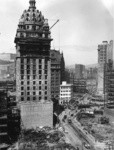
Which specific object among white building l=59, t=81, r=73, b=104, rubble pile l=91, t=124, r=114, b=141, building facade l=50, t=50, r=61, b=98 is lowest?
rubble pile l=91, t=124, r=114, b=141

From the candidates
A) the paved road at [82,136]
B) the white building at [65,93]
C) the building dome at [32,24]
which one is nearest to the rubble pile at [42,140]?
the paved road at [82,136]

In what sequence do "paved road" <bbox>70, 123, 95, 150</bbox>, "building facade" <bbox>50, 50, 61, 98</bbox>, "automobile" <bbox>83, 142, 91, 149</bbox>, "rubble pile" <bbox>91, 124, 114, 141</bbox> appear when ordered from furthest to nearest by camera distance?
"building facade" <bbox>50, 50, 61, 98</bbox> → "rubble pile" <bbox>91, 124, 114, 141</bbox> → "paved road" <bbox>70, 123, 95, 150</bbox> → "automobile" <bbox>83, 142, 91, 149</bbox>

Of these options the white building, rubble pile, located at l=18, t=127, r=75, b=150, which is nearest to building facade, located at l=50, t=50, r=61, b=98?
the white building

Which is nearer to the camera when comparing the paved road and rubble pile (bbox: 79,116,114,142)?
the paved road

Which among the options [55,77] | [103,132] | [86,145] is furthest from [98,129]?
[55,77]

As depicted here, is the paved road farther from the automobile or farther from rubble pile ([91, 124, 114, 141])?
rubble pile ([91, 124, 114, 141])

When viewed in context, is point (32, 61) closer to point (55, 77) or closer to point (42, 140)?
point (42, 140)

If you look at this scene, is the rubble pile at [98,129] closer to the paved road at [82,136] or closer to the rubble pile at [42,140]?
the paved road at [82,136]

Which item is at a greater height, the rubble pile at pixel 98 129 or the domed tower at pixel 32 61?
the domed tower at pixel 32 61
